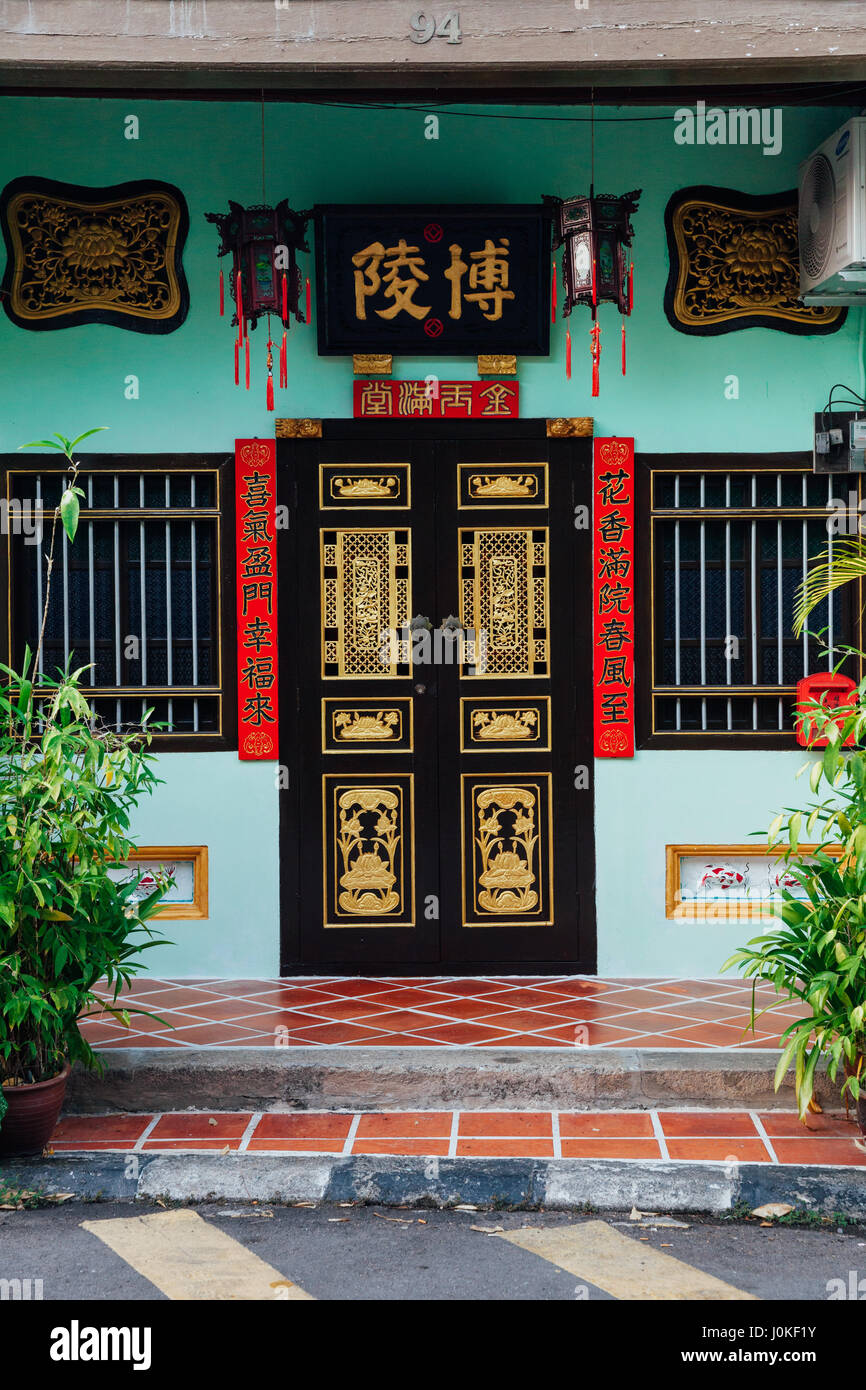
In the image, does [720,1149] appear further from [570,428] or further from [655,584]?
[570,428]

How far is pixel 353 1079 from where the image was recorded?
15.5 ft

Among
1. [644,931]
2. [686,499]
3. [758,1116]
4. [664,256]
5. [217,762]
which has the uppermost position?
[664,256]

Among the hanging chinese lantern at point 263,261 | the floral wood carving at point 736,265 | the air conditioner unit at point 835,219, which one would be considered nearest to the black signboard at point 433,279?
the hanging chinese lantern at point 263,261

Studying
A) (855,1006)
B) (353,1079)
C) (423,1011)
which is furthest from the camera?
(423,1011)

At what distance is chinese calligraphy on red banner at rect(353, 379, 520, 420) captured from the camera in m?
5.93

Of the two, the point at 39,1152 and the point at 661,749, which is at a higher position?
the point at 661,749

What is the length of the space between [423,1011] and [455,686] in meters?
1.45

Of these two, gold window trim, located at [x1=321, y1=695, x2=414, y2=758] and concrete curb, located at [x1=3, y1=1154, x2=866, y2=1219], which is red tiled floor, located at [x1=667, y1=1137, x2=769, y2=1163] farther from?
gold window trim, located at [x1=321, y1=695, x2=414, y2=758]

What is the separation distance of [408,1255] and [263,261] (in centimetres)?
392

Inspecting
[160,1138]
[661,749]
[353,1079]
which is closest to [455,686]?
[661,749]

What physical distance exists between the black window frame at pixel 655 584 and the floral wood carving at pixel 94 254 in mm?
2231

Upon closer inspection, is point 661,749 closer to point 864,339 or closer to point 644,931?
point 644,931

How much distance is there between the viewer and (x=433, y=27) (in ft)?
15.8

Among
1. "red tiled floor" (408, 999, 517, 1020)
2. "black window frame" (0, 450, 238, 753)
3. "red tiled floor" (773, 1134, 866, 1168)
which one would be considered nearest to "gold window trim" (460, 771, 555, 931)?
"red tiled floor" (408, 999, 517, 1020)
